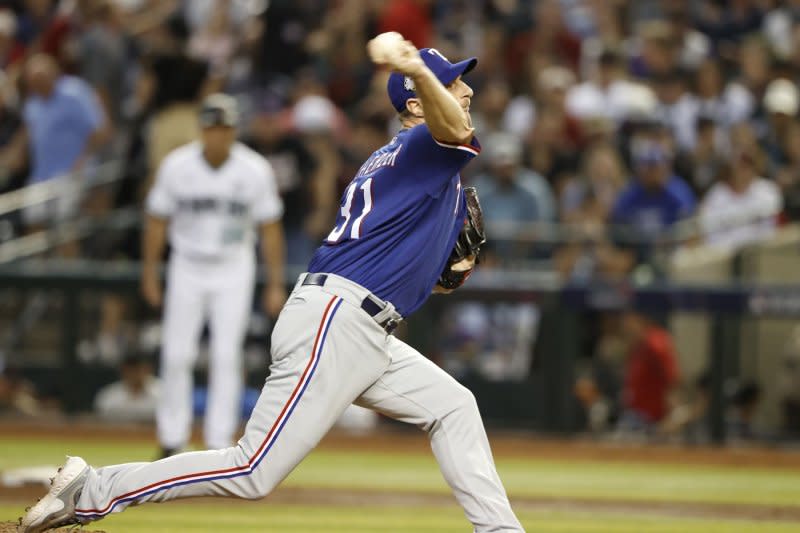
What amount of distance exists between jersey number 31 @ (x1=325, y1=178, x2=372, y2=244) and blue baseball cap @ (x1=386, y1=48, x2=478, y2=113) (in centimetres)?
38

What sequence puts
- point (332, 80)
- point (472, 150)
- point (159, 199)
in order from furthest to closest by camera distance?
point (332, 80) → point (159, 199) → point (472, 150)

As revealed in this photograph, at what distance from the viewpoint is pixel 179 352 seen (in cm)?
1031

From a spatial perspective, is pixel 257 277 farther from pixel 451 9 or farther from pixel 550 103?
pixel 451 9

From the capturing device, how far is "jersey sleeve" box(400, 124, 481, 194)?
5.22m

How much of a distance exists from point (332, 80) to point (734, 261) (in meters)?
5.33

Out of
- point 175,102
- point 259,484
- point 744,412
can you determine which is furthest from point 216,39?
point 259,484

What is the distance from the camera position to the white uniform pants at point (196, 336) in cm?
1018

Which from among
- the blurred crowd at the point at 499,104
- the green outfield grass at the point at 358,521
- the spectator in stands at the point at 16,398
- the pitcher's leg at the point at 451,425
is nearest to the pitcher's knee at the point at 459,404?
the pitcher's leg at the point at 451,425

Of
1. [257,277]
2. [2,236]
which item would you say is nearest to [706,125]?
[257,277]

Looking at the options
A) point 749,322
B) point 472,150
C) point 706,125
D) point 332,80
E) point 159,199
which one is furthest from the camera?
point 332,80

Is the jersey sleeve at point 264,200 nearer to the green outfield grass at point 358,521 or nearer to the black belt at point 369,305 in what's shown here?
the green outfield grass at point 358,521

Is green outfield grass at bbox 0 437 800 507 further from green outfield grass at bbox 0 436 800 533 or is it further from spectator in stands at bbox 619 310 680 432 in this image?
spectator in stands at bbox 619 310 680 432

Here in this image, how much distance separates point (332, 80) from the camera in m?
16.7

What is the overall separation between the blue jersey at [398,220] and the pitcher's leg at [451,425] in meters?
0.27
